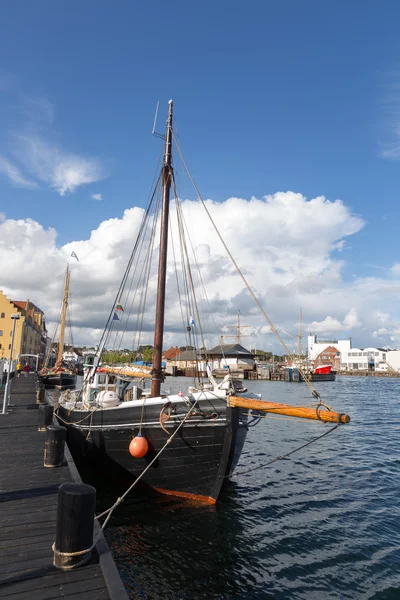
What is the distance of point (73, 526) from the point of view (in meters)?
4.89

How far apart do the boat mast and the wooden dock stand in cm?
388

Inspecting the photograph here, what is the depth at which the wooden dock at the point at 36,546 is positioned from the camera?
4.57 metres

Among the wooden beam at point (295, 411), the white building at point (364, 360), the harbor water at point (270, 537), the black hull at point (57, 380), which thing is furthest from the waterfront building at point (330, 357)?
the wooden beam at point (295, 411)

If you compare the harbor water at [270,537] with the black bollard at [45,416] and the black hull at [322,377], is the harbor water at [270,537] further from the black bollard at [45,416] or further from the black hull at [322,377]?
the black hull at [322,377]

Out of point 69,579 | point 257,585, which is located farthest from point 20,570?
point 257,585

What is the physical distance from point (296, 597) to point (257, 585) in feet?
2.62

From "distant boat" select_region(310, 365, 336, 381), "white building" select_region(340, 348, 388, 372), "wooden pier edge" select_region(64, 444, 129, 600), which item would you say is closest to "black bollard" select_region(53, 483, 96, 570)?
"wooden pier edge" select_region(64, 444, 129, 600)

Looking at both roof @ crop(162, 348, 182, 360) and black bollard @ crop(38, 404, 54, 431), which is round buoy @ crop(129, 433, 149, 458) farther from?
roof @ crop(162, 348, 182, 360)

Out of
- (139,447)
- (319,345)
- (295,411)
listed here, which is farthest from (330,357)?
(295,411)

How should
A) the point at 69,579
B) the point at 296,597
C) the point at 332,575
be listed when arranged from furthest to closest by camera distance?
the point at 332,575, the point at 296,597, the point at 69,579

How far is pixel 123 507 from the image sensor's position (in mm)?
11844

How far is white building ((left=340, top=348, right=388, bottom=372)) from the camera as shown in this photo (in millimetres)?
144000

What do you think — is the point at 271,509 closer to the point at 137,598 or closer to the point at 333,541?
the point at 333,541

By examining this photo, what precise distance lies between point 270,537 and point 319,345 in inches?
6657
